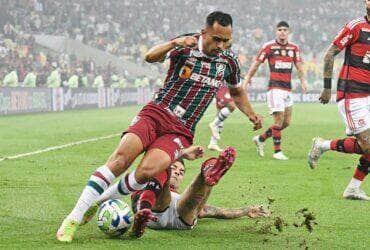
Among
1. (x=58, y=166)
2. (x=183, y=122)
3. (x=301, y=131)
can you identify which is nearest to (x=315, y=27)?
(x=301, y=131)

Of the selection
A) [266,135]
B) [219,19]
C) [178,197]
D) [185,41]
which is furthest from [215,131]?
[185,41]

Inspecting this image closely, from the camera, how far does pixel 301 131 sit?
20891mm

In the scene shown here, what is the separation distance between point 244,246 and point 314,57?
158 ft

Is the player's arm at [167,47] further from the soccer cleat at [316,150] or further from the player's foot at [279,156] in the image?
the player's foot at [279,156]

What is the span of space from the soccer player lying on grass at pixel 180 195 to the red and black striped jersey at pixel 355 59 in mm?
2658

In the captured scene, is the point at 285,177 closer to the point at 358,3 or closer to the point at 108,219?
the point at 108,219

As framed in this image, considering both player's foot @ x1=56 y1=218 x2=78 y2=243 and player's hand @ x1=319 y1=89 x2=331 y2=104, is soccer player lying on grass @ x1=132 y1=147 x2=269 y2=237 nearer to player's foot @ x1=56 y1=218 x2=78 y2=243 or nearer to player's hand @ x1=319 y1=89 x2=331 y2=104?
player's foot @ x1=56 y1=218 x2=78 y2=243

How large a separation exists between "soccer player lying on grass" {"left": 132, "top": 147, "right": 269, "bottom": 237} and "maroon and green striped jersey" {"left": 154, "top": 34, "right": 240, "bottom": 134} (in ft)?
1.32

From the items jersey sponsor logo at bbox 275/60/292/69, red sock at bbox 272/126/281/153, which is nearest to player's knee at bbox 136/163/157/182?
red sock at bbox 272/126/281/153

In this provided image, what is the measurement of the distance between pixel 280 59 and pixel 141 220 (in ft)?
30.5

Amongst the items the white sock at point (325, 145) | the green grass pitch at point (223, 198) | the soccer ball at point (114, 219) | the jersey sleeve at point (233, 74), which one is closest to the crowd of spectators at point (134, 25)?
the green grass pitch at point (223, 198)

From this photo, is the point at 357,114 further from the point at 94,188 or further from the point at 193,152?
the point at 94,188

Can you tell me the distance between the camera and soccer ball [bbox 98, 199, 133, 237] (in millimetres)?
6148

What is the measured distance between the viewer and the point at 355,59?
28.8 feet
